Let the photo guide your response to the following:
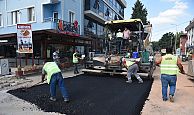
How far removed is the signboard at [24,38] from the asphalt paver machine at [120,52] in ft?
12.1

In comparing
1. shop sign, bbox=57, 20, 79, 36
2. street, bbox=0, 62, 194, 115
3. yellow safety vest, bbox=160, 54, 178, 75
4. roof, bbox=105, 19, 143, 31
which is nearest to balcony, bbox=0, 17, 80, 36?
shop sign, bbox=57, 20, 79, 36

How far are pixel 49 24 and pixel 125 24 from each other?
10.6 meters

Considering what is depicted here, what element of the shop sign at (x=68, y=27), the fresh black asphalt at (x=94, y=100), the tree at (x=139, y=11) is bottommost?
the fresh black asphalt at (x=94, y=100)

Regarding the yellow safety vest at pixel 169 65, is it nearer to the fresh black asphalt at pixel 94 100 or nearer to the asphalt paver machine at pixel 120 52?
the fresh black asphalt at pixel 94 100

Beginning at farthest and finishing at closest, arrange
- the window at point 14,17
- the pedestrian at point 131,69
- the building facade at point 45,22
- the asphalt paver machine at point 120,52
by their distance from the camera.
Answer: the window at point 14,17 < the building facade at point 45,22 < the asphalt paver machine at point 120,52 < the pedestrian at point 131,69

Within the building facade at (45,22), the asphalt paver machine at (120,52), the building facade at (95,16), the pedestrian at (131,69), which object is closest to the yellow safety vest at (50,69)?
the pedestrian at (131,69)

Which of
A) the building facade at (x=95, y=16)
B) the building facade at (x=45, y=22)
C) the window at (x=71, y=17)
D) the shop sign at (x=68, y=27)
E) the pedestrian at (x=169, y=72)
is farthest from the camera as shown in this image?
the building facade at (x=95, y=16)

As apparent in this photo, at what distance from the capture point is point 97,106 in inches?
259

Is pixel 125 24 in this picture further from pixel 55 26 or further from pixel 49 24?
pixel 49 24

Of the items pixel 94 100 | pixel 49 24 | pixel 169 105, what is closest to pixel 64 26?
pixel 49 24

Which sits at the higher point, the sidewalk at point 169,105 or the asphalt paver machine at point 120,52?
the asphalt paver machine at point 120,52

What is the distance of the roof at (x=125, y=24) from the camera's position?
Answer: 12.4 meters

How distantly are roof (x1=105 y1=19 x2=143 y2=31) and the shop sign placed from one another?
7.18 m

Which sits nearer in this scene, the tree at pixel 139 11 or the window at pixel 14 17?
the window at pixel 14 17
